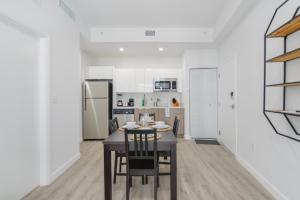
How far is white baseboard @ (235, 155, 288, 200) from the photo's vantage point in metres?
2.22

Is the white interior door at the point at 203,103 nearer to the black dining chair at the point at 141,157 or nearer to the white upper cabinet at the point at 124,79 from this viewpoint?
the white upper cabinet at the point at 124,79

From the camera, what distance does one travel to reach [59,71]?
3.08m

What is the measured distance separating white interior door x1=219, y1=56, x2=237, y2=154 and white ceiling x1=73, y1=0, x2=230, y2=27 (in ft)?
3.61

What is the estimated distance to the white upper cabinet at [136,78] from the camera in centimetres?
588

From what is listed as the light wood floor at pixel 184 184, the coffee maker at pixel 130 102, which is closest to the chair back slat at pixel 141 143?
the light wood floor at pixel 184 184

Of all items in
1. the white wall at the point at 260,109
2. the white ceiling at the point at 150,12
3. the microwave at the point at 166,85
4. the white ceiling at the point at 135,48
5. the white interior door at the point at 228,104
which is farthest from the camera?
the microwave at the point at 166,85

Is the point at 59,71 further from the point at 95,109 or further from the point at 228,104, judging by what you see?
the point at 228,104

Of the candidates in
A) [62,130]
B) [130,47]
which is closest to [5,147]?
[62,130]

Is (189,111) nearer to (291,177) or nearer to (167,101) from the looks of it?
(167,101)

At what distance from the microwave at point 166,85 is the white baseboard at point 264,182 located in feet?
9.71

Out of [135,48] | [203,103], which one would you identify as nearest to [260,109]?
[203,103]

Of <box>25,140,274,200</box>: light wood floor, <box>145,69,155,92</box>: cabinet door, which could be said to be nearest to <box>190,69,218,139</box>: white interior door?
<box>145,69,155,92</box>: cabinet door

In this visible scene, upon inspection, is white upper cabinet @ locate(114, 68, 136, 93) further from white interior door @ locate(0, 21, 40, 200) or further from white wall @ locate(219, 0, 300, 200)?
white interior door @ locate(0, 21, 40, 200)

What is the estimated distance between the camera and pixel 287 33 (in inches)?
78.3
